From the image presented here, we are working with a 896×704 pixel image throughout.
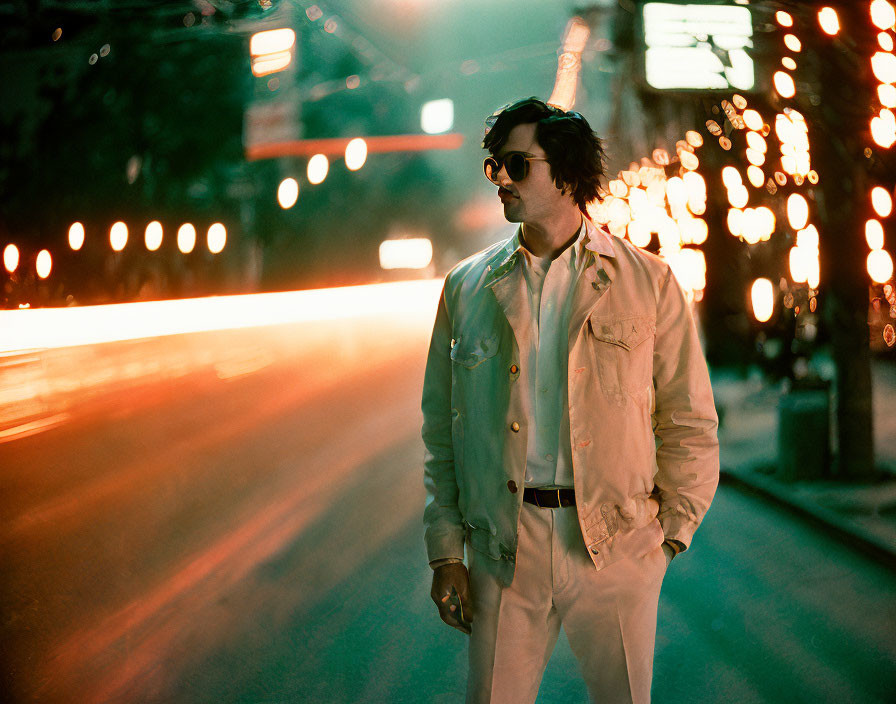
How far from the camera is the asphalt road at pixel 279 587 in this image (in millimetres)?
2914

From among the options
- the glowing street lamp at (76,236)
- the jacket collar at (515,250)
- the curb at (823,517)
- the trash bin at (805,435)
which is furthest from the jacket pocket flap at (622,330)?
the glowing street lamp at (76,236)

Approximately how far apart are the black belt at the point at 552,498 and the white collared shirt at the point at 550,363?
0.05 feet

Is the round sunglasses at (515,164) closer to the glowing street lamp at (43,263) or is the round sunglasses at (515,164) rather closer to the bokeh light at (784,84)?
the bokeh light at (784,84)

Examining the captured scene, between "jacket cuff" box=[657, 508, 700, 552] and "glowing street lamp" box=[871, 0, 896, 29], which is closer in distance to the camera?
"jacket cuff" box=[657, 508, 700, 552]

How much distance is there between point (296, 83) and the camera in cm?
712

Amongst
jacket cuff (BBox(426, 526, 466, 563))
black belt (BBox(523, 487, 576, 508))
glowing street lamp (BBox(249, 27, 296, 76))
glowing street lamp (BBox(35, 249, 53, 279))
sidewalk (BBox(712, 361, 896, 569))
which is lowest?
sidewalk (BBox(712, 361, 896, 569))

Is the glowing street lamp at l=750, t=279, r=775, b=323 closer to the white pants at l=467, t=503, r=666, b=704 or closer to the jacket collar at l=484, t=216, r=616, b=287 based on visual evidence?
the jacket collar at l=484, t=216, r=616, b=287

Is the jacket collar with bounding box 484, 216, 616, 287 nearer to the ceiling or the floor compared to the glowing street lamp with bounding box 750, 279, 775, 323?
nearer to the ceiling

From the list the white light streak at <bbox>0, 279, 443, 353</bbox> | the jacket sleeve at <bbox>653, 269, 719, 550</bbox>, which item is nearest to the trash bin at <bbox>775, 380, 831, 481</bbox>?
the jacket sleeve at <bbox>653, 269, 719, 550</bbox>

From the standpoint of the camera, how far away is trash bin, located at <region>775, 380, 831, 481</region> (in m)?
5.59

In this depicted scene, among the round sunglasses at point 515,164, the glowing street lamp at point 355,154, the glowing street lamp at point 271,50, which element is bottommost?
the round sunglasses at point 515,164

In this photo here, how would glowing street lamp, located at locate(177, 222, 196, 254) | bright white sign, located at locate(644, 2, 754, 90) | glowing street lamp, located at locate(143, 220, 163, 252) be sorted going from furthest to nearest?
glowing street lamp, located at locate(177, 222, 196, 254), glowing street lamp, located at locate(143, 220, 163, 252), bright white sign, located at locate(644, 2, 754, 90)

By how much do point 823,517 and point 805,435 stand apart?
3.53ft

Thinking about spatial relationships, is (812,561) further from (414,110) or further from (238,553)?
(414,110)
